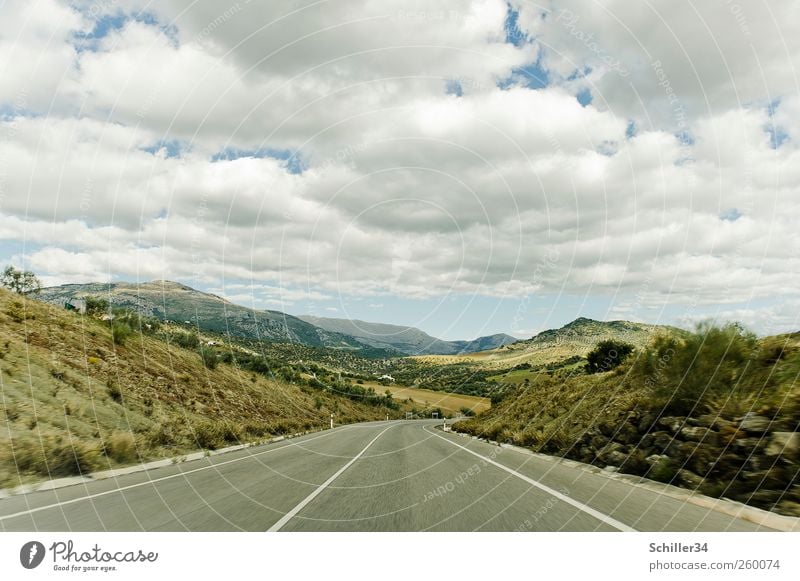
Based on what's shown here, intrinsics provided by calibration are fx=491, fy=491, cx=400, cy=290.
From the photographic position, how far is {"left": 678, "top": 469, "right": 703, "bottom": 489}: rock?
30.0ft

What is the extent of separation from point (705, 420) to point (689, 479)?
1.71 metres

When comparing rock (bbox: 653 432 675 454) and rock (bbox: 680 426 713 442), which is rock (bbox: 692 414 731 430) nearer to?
rock (bbox: 680 426 713 442)

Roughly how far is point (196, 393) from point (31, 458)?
1823 cm

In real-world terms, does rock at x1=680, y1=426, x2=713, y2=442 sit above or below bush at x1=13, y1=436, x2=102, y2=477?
above

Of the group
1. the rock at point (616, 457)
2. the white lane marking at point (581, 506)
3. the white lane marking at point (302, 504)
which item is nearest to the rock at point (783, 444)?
the white lane marking at point (581, 506)

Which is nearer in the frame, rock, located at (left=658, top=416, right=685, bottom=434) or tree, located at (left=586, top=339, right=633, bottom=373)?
rock, located at (left=658, top=416, right=685, bottom=434)

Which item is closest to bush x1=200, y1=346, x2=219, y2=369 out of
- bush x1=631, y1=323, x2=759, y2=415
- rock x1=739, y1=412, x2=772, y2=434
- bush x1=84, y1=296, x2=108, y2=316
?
bush x1=84, y1=296, x2=108, y2=316

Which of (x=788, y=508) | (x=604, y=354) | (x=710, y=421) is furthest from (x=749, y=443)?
(x=604, y=354)

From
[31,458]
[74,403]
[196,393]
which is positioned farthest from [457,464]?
[196,393]

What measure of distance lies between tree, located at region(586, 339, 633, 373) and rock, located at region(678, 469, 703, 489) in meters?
21.5

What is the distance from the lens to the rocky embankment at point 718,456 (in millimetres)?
7555

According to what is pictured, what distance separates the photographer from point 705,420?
34.4ft

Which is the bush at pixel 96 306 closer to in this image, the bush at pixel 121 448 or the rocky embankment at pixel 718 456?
the bush at pixel 121 448

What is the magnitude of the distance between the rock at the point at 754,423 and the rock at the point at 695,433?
740 millimetres
